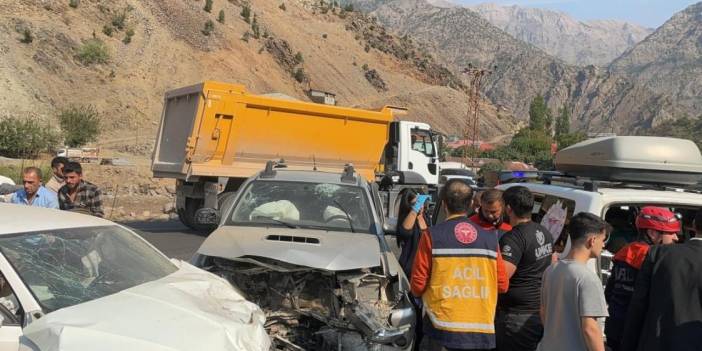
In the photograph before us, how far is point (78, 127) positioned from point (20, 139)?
4805 mm

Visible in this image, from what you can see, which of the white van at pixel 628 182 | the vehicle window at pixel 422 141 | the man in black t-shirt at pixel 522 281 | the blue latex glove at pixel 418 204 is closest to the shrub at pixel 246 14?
the vehicle window at pixel 422 141

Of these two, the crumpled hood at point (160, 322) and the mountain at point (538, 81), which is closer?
the crumpled hood at point (160, 322)

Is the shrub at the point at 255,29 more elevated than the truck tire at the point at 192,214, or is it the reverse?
the shrub at the point at 255,29

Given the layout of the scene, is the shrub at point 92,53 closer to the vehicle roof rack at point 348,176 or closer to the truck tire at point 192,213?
the truck tire at point 192,213

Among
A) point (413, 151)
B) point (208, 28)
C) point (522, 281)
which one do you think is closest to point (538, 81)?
point (208, 28)

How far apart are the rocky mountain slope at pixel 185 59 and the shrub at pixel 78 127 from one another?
1.70 m

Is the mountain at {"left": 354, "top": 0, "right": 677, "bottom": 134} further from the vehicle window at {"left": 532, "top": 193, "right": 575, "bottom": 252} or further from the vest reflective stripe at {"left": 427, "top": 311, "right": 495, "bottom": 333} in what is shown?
the vest reflective stripe at {"left": 427, "top": 311, "right": 495, "bottom": 333}

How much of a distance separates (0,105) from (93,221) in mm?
37890

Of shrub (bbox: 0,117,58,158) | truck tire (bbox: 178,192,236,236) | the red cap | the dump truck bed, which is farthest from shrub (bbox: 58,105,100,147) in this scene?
the red cap

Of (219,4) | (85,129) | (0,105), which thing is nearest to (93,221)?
(85,129)

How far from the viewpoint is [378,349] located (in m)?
4.27

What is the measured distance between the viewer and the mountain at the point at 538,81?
151625mm

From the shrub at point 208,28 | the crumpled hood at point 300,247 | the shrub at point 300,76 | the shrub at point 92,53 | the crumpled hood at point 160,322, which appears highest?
the shrub at point 208,28

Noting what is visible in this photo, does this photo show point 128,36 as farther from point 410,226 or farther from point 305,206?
point 410,226
